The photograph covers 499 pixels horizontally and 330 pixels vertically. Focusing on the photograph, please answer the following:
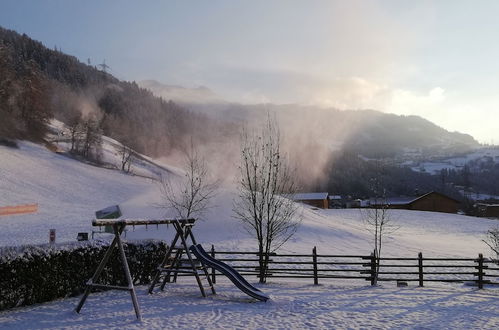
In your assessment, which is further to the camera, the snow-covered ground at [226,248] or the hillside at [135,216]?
the hillside at [135,216]

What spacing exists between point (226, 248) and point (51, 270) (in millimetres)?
17329

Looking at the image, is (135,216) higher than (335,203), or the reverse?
(135,216)

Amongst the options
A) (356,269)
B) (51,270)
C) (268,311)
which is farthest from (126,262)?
A: (356,269)

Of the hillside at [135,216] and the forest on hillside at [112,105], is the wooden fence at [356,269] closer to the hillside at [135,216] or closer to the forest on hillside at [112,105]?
the hillside at [135,216]

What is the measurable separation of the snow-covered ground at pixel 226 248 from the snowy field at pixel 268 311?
0.03 metres

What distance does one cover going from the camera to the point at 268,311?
416 inches

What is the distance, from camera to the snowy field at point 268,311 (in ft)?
30.1

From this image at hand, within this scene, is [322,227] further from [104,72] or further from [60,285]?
[104,72]

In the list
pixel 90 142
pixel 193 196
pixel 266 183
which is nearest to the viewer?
pixel 266 183

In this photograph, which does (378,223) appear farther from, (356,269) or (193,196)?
(356,269)

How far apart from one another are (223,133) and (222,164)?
55.5 metres

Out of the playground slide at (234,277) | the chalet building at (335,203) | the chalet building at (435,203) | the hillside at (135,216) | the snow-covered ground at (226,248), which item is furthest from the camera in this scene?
the chalet building at (335,203)

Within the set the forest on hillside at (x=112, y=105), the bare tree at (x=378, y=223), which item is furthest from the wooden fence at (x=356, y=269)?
the forest on hillside at (x=112, y=105)

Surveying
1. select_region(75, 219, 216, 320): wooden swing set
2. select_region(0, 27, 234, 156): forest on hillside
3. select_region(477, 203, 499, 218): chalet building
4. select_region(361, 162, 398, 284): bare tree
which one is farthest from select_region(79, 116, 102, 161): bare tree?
select_region(477, 203, 499, 218): chalet building
